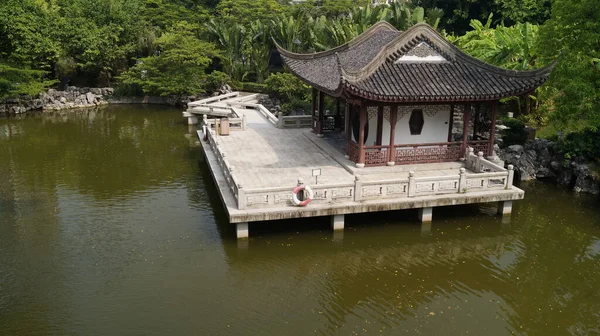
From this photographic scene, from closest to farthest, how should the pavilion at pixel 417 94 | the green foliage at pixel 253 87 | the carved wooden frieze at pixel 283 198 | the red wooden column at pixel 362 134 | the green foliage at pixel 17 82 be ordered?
the carved wooden frieze at pixel 283 198 < the pavilion at pixel 417 94 < the red wooden column at pixel 362 134 < the green foliage at pixel 17 82 < the green foliage at pixel 253 87

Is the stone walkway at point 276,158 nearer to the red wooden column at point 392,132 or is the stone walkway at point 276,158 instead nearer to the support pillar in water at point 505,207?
the red wooden column at point 392,132

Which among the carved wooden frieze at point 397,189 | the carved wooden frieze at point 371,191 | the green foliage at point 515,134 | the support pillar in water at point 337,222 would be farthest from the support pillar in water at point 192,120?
the carved wooden frieze at point 397,189

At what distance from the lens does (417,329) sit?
10.5m

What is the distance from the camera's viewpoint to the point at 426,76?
57.1 feet

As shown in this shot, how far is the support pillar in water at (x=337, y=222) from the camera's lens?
1474 cm

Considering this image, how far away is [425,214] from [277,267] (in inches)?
203

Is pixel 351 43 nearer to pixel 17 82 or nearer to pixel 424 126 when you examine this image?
pixel 424 126

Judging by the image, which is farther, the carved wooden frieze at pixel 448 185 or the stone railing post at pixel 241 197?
the carved wooden frieze at pixel 448 185

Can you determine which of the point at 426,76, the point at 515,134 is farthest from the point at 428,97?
the point at 515,134

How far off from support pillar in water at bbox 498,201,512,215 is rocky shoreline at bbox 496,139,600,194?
15.5 ft

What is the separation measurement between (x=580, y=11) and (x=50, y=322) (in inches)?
735

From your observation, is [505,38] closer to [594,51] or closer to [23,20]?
[594,51]

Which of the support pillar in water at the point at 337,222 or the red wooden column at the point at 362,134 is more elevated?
the red wooden column at the point at 362,134

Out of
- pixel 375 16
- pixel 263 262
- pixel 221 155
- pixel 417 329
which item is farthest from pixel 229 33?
pixel 417 329
